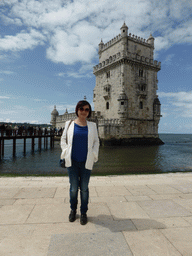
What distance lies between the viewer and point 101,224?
2.85 meters

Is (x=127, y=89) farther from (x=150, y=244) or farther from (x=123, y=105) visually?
(x=150, y=244)

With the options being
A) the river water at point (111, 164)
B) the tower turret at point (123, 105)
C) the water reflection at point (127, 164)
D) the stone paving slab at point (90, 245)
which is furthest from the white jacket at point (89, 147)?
the tower turret at point (123, 105)

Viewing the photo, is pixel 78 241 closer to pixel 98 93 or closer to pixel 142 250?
pixel 142 250

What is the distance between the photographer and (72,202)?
9.99 feet

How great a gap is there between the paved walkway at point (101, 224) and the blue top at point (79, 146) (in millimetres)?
1110

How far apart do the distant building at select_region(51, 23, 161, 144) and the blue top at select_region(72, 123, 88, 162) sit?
1006 inches

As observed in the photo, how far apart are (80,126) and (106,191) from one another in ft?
7.66

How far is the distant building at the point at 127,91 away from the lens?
2928 cm

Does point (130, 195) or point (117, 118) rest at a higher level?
point (117, 118)

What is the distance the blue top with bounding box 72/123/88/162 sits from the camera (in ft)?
9.65

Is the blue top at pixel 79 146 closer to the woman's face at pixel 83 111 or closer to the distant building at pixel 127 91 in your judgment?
the woman's face at pixel 83 111

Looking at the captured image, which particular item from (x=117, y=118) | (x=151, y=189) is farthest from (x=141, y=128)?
(x=151, y=189)

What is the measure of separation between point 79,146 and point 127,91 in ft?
93.9

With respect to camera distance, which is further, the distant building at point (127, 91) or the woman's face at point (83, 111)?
the distant building at point (127, 91)
